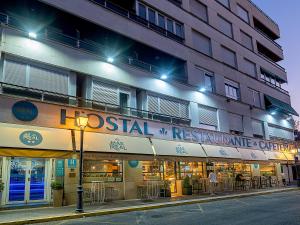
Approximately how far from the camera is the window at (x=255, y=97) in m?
31.4

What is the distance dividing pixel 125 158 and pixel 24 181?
16.0 ft

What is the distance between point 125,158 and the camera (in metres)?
15.5

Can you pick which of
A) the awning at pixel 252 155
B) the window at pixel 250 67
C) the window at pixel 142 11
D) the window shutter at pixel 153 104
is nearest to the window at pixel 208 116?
the awning at pixel 252 155

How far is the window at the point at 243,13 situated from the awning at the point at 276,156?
1473 centimetres

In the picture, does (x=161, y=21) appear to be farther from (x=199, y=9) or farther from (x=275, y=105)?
(x=275, y=105)

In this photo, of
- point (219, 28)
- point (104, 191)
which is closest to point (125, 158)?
point (104, 191)

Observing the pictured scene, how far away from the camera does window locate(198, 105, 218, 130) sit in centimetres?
2384

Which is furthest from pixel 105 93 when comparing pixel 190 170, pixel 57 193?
pixel 190 170

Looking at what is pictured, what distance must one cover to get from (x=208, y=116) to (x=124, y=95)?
867 centimetres

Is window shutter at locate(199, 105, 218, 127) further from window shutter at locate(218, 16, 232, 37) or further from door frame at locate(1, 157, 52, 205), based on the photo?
door frame at locate(1, 157, 52, 205)

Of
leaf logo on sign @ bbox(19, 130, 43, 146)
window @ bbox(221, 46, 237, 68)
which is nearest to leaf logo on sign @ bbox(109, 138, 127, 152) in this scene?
leaf logo on sign @ bbox(19, 130, 43, 146)

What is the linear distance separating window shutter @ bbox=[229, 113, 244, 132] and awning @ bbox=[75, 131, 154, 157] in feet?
39.3

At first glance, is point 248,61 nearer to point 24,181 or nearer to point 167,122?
point 167,122

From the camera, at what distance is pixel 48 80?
15008 millimetres
